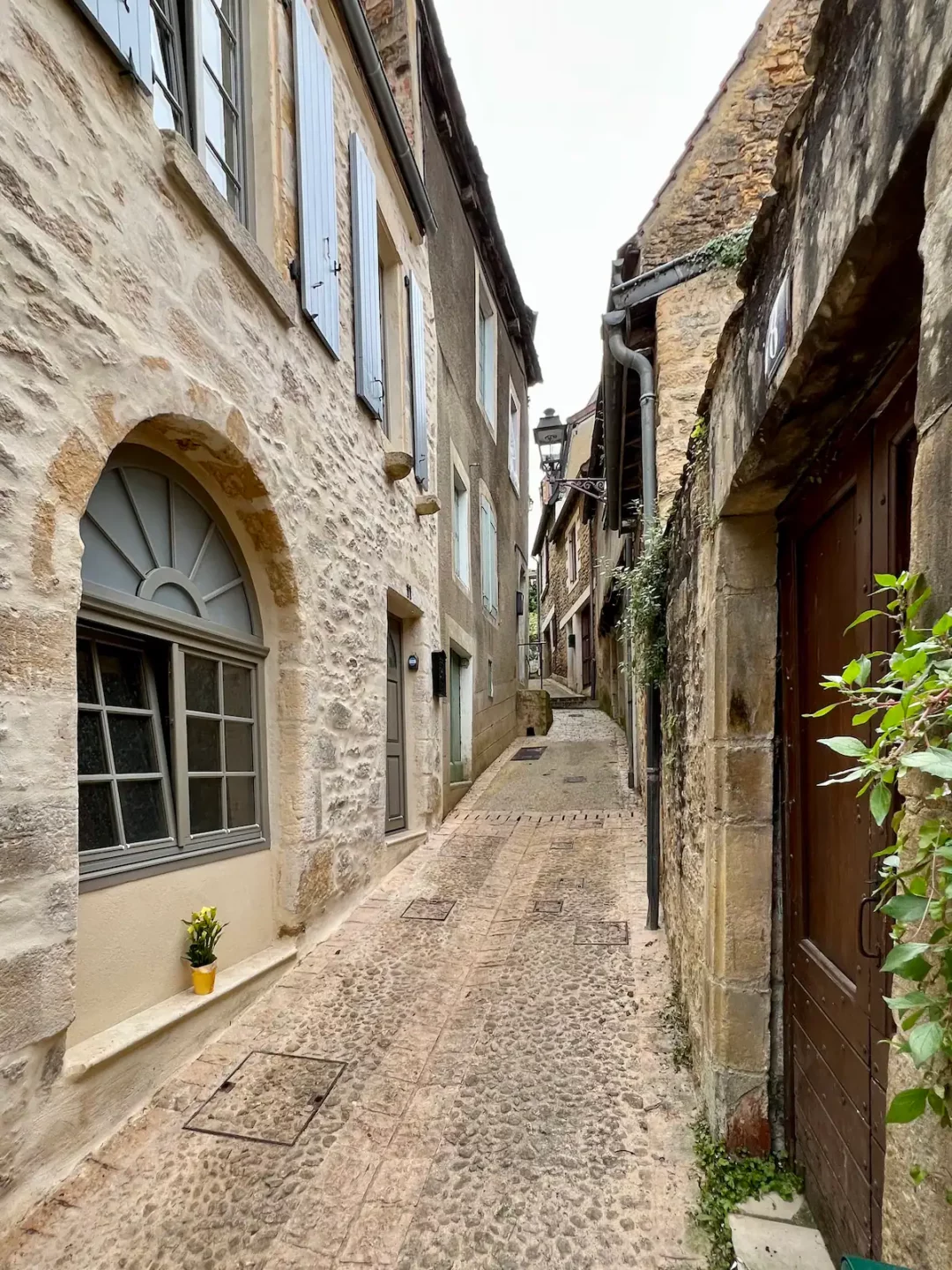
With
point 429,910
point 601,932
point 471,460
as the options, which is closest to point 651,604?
point 601,932

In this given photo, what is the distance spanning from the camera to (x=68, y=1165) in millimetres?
2051

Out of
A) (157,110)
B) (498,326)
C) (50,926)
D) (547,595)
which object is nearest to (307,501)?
(157,110)

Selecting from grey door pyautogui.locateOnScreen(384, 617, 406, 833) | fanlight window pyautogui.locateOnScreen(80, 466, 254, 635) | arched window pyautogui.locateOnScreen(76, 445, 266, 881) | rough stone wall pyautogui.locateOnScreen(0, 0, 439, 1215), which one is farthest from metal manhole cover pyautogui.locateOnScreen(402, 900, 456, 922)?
fanlight window pyautogui.locateOnScreen(80, 466, 254, 635)

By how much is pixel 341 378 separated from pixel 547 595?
22.1 metres

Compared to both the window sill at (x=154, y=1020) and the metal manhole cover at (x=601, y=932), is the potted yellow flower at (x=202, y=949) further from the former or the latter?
the metal manhole cover at (x=601, y=932)

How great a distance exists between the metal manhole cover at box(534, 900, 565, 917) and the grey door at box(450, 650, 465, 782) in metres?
3.30

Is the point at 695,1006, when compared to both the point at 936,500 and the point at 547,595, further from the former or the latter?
the point at 547,595

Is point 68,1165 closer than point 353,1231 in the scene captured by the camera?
No

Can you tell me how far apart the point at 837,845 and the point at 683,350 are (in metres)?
4.66

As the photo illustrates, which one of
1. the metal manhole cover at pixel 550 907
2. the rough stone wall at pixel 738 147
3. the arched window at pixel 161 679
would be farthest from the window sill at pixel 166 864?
the rough stone wall at pixel 738 147

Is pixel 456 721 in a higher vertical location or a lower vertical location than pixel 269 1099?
higher

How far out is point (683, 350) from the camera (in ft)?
17.2

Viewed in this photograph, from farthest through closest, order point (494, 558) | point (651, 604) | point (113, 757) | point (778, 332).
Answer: point (494, 558) < point (651, 604) < point (113, 757) < point (778, 332)

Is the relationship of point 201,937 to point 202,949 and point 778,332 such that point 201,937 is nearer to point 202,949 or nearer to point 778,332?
point 202,949
